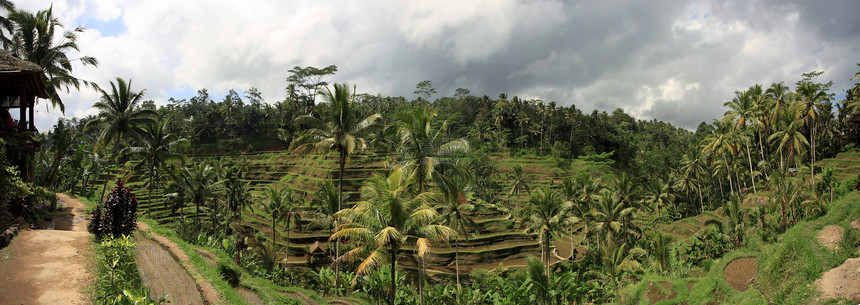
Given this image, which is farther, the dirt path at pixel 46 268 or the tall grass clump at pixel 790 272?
the tall grass clump at pixel 790 272

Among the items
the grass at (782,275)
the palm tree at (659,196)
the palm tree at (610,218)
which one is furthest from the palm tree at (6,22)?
the palm tree at (659,196)

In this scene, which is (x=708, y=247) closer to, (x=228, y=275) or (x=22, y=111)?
(x=228, y=275)

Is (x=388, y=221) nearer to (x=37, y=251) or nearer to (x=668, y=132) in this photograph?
(x=37, y=251)

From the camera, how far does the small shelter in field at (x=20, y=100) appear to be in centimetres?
1288

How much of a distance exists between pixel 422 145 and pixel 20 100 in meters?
14.5

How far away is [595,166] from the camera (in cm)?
6181

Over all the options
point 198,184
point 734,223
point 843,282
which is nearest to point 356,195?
point 198,184

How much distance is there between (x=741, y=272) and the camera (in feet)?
43.6

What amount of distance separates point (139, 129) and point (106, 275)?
16886mm

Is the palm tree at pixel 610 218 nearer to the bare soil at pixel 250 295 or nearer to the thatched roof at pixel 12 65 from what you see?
the bare soil at pixel 250 295

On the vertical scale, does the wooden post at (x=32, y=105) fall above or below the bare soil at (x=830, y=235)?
above

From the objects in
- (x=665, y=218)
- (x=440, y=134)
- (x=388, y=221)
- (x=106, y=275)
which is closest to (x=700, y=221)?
(x=665, y=218)

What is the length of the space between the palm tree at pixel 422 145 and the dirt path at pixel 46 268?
10.3m

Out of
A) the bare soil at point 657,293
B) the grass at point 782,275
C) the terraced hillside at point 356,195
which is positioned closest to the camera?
the grass at point 782,275
